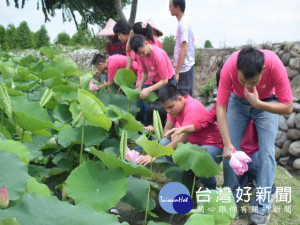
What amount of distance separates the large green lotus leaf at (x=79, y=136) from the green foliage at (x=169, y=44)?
17.9 ft

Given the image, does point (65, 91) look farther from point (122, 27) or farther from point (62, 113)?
point (122, 27)

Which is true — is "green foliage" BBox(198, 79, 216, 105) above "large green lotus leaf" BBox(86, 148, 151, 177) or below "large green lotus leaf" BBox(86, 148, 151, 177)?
below

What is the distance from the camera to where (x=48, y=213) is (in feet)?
2.62

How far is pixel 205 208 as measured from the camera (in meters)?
1.23

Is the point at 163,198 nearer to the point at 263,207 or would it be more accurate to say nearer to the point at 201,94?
the point at 263,207

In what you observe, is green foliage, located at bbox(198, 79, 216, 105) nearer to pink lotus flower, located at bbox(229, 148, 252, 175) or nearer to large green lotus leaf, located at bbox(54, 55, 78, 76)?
large green lotus leaf, located at bbox(54, 55, 78, 76)

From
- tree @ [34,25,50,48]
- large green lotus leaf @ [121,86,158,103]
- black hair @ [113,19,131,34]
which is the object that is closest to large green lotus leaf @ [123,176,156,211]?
large green lotus leaf @ [121,86,158,103]

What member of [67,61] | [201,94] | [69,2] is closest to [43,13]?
[69,2]

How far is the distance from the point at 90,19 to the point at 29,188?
8.65 meters

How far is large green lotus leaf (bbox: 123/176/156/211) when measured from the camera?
1446mm

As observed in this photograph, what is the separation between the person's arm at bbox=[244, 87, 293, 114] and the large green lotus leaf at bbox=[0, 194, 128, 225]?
3.23 feet

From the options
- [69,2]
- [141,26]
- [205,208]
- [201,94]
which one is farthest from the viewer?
[69,2]

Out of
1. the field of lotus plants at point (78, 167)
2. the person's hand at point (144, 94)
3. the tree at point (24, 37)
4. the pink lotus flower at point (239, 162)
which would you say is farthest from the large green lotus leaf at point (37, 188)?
the tree at point (24, 37)

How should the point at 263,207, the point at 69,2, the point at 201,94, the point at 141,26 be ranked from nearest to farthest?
the point at 263,207
the point at 141,26
the point at 201,94
the point at 69,2
